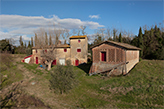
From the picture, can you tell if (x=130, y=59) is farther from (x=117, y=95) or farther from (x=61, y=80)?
(x=61, y=80)

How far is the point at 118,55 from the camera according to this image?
17875 mm

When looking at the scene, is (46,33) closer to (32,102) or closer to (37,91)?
(37,91)

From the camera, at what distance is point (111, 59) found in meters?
18.3

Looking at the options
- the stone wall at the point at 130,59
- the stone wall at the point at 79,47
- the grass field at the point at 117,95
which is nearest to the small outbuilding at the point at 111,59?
the stone wall at the point at 130,59

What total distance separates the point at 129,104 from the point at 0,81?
655 inches

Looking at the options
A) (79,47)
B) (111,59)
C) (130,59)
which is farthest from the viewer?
(79,47)

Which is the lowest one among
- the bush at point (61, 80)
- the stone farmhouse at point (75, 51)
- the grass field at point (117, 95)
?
the grass field at point (117, 95)

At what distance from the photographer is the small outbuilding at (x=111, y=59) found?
17406 millimetres

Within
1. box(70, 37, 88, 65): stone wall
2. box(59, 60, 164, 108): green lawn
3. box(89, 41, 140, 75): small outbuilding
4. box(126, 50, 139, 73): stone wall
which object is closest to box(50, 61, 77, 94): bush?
box(59, 60, 164, 108): green lawn

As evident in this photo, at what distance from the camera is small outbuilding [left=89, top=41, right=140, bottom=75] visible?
17406mm

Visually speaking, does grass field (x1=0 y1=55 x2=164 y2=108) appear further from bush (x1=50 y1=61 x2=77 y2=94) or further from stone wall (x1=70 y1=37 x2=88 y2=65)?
stone wall (x1=70 y1=37 x2=88 y2=65)

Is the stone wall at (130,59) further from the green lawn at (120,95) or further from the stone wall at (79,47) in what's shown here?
the stone wall at (79,47)

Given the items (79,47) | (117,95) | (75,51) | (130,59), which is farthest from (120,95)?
(75,51)

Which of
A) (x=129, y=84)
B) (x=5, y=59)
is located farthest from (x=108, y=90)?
(x=5, y=59)
